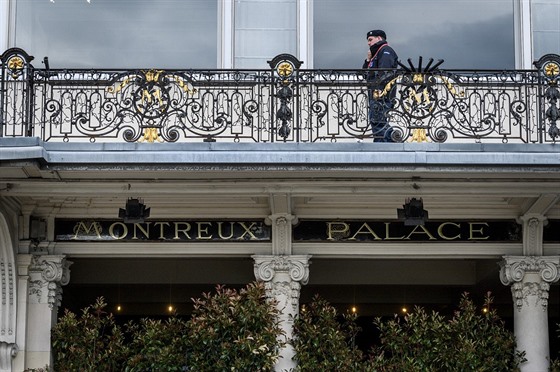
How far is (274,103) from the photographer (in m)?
A: 14.0

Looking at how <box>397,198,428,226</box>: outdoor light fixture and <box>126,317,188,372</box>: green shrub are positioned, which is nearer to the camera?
<box>397,198,428,226</box>: outdoor light fixture

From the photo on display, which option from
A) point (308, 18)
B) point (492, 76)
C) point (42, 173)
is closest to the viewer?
point (42, 173)

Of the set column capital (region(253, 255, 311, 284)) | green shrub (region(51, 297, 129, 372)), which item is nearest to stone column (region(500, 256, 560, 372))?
column capital (region(253, 255, 311, 284))

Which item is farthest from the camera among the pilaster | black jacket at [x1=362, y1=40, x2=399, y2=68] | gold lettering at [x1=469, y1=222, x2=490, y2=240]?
gold lettering at [x1=469, y1=222, x2=490, y2=240]

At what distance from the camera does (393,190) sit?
1412 centimetres

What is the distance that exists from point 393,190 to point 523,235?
1918 mm

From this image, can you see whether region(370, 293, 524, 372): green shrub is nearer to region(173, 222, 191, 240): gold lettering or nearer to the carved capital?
region(173, 222, 191, 240): gold lettering

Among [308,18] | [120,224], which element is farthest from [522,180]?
[120,224]

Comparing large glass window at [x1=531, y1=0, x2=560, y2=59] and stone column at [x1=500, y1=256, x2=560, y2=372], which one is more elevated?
large glass window at [x1=531, y1=0, x2=560, y2=59]

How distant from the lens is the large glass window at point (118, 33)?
1580cm

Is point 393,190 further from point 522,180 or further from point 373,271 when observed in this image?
point 373,271

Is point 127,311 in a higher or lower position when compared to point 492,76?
lower

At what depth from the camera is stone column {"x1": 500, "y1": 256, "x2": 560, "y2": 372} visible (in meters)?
14.7

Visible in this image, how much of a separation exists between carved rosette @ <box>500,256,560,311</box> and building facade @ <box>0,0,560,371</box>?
0.02 m
